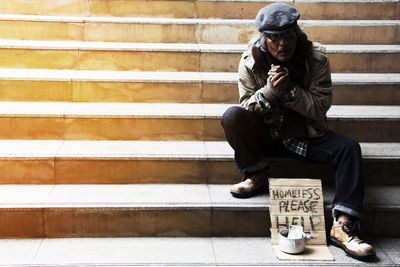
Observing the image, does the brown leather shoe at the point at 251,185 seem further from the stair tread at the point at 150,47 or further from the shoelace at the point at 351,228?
the stair tread at the point at 150,47

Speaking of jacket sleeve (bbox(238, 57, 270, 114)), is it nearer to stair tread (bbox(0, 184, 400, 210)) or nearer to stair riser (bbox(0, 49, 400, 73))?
stair tread (bbox(0, 184, 400, 210))

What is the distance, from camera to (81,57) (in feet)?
Answer: 14.8

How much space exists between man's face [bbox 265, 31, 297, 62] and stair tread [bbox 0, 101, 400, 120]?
2.71 feet

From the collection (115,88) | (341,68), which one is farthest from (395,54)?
(115,88)

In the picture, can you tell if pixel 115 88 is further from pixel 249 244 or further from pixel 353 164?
pixel 353 164

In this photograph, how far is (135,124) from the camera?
3943 millimetres

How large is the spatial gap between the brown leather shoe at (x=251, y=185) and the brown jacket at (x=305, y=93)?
1.09 feet

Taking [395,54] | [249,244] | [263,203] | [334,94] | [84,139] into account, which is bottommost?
[249,244]

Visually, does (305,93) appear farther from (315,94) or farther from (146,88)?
(146,88)

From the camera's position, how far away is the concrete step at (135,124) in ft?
12.8

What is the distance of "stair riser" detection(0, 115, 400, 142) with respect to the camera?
12.8 feet

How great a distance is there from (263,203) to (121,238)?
915mm

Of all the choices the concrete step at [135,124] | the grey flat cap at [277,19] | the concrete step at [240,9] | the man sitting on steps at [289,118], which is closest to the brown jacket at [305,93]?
the man sitting on steps at [289,118]

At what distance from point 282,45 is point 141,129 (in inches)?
50.7
